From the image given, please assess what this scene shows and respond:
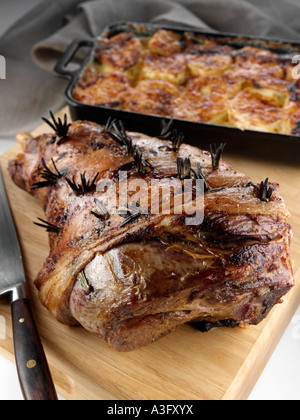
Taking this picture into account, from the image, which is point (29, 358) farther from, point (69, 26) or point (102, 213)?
point (69, 26)

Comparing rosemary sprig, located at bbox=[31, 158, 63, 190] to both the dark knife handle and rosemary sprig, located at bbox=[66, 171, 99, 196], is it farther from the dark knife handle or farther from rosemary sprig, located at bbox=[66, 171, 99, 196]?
the dark knife handle

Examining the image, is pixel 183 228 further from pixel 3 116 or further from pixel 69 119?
pixel 3 116

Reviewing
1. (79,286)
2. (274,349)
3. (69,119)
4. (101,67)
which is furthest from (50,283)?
(101,67)

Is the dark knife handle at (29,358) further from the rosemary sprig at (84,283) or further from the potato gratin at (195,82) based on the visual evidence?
the potato gratin at (195,82)

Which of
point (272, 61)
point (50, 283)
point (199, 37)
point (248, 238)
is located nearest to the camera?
point (248, 238)

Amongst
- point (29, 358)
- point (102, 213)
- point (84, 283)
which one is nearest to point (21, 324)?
point (29, 358)

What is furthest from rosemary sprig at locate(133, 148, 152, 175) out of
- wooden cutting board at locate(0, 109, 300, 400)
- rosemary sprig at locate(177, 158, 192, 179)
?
wooden cutting board at locate(0, 109, 300, 400)
